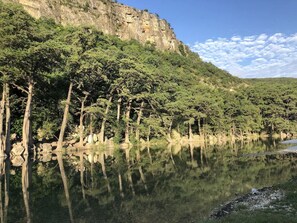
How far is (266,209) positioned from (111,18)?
125139mm

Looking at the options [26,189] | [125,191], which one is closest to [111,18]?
[26,189]

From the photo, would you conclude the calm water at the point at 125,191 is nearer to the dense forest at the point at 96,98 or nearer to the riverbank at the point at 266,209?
the riverbank at the point at 266,209

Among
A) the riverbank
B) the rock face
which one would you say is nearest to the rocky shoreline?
the riverbank

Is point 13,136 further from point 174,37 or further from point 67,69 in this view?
point 174,37

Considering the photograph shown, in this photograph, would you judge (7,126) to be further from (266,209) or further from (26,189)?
(266,209)

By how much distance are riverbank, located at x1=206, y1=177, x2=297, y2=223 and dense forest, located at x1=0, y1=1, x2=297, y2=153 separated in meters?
30.8

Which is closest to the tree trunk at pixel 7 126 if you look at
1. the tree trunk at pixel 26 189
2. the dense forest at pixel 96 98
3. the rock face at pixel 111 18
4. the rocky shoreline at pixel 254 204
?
the dense forest at pixel 96 98

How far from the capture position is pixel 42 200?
653 inches

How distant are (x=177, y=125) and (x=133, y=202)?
65.7 meters

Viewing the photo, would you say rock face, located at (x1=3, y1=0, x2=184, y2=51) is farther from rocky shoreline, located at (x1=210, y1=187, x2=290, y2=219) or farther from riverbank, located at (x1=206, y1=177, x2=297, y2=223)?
riverbank, located at (x1=206, y1=177, x2=297, y2=223)

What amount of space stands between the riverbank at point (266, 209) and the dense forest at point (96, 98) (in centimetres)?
3075

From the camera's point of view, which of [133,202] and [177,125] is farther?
[177,125]

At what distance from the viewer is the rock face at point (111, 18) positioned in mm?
102350

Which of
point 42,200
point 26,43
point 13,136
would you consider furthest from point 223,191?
point 13,136
